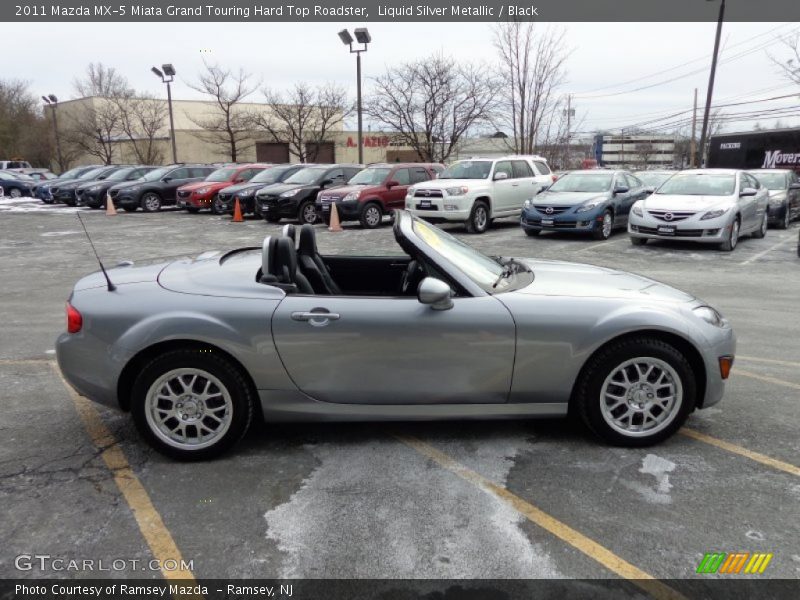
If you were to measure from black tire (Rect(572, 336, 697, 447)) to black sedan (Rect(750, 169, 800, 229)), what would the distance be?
14656mm

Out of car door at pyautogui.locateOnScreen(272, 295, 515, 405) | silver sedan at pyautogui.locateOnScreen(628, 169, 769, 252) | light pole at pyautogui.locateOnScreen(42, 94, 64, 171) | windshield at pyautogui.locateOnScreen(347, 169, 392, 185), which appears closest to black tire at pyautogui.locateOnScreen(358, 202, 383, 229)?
windshield at pyautogui.locateOnScreen(347, 169, 392, 185)

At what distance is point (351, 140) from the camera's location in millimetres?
52531

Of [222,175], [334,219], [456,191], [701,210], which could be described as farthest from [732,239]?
[222,175]

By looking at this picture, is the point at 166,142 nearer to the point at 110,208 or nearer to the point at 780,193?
the point at 110,208

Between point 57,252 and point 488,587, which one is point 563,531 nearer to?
point 488,587

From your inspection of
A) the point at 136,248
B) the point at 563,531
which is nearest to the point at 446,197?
the point at 136,248

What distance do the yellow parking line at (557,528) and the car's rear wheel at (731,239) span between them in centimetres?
1067

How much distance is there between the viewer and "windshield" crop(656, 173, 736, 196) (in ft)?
42.3

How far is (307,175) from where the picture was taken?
19.3 meters

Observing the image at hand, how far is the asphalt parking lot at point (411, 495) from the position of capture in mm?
2711

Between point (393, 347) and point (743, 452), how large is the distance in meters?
2.15

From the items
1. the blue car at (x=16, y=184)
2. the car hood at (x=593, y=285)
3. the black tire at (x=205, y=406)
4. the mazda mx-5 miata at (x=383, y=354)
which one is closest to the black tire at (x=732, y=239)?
the car hood at (x=593, y=285)

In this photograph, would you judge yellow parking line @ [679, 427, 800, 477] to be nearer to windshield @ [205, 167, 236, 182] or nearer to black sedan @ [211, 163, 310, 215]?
black sedan @ [211, 163, 310, 215]

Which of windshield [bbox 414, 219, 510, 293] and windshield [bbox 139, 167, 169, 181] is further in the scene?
windshield [bbox 139, 167, 169, 181]
